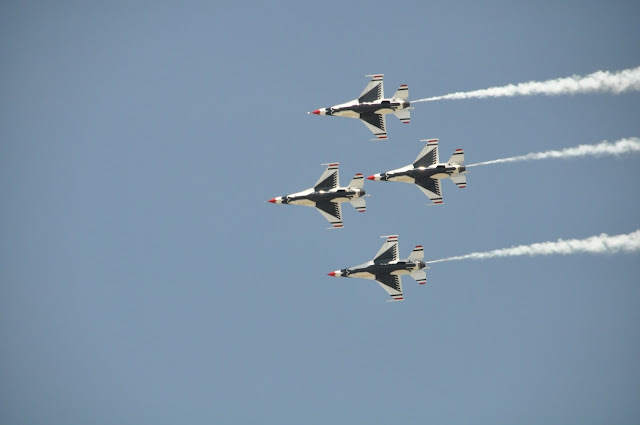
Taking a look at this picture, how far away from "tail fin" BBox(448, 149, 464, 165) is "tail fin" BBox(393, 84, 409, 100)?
6023mm

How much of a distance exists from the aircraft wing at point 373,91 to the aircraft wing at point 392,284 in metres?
14.1

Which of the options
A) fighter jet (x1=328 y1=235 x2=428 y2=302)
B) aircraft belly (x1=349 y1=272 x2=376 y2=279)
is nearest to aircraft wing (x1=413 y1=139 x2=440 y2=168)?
fighter jet (x1=328 y1=235 x2=428 y2=302)

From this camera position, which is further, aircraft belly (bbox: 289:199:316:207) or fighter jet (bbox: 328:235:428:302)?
aircraft belly (bbox: 289:199:316:207)

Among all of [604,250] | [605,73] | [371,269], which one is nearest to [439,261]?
[371,269]

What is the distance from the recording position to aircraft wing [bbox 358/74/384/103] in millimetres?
107562

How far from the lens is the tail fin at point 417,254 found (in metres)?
105

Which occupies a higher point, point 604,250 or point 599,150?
point 599,150

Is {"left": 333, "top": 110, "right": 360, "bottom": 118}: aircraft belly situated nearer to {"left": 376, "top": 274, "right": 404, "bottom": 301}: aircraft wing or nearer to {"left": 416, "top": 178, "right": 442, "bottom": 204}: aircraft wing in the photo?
{"left": 416, "top": 178, "right": 442, "bottom": 204}: aircraft wing

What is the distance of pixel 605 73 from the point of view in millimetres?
108125

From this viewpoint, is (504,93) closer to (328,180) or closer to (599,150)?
(599,150)

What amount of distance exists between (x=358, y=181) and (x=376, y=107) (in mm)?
6396

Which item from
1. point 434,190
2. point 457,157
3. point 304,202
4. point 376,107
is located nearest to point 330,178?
point 304,202

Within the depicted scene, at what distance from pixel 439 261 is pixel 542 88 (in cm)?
1659

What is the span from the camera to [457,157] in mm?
105125
